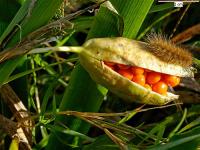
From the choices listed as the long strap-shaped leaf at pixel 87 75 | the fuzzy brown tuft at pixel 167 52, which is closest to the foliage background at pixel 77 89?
the long strap-shaped leaf at pixel 87 75

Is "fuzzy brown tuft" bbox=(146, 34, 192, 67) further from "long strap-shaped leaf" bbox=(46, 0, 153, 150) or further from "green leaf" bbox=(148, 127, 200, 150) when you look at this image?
"green leaf" bbox=(148, 127, 200, 150)

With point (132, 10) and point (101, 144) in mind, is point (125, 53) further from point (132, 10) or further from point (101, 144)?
point (101, 144)

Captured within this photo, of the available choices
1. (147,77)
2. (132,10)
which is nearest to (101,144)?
(147,77)

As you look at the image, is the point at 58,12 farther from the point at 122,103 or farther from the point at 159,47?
the point at 122,103

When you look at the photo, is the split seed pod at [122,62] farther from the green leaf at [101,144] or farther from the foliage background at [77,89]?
the green leaf at [101,144]

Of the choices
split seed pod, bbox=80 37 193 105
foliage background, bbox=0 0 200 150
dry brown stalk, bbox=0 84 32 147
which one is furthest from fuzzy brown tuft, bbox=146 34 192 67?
dry brown stalk, bbox=0 84 32 147

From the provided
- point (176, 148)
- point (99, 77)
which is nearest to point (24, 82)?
point (99, 77)
